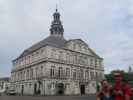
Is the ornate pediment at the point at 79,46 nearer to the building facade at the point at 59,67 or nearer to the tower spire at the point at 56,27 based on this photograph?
the building facade at the point at 59,67

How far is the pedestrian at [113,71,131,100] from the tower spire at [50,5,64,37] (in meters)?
59.9

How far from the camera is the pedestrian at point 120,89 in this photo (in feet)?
13.7

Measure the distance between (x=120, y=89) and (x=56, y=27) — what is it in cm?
6115

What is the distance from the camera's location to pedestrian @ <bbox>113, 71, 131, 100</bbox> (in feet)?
13.7

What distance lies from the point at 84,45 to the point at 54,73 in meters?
13.3

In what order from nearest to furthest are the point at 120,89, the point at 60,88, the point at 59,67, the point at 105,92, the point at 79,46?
the point at 120,89 < the point at 105,92 < the point at 60,88 < the point at 59,67 < the point at 79,46

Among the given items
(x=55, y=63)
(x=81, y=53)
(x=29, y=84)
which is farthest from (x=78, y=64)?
(x=29, y=84)

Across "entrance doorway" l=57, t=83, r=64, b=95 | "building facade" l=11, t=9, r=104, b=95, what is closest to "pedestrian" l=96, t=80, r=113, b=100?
"building facade" l=11, t=9, r=104, b=95

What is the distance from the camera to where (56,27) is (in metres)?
64.8

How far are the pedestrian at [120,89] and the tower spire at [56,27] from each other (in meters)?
59.9

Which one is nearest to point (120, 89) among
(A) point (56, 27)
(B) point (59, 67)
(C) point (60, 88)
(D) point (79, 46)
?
(C) point (60, 88)

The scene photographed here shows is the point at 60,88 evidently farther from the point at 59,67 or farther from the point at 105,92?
the point at 105,92

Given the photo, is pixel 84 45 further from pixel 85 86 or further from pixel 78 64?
pixel 85 86

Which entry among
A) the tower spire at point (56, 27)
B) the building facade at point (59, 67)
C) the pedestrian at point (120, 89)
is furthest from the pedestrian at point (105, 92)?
the tower spire at point (56, 27)
